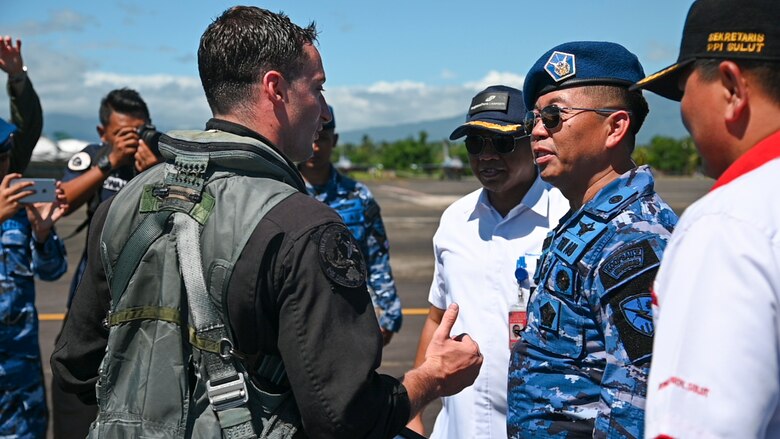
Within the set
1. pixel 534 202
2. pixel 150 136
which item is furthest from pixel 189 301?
pixel 150 136

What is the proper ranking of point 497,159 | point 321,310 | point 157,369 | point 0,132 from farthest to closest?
point 0,132
point 497,159
point 157,369
point 321,310

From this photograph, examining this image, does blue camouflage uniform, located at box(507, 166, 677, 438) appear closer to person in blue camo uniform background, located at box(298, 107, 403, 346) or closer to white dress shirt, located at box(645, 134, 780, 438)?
white dress shirt, located at box(645, 134, 780, 438)

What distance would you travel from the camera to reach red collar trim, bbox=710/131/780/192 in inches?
53.0

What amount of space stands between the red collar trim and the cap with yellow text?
16cm

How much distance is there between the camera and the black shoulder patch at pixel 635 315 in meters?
1.99

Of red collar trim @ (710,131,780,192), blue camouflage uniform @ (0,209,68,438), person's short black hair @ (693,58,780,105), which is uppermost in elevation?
person's short black hair @ (693,58,780,105)

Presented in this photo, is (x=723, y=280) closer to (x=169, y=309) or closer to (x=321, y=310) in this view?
(x=321, y=310)

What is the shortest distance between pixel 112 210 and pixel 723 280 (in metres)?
1.67

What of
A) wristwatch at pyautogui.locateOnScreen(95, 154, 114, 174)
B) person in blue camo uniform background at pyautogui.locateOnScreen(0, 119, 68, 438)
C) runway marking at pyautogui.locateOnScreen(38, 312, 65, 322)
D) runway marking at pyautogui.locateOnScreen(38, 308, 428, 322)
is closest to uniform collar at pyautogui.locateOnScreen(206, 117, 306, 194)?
person in blue camo uniform background at pyautogui.locateOnScreen(0, 119, 68, 438)

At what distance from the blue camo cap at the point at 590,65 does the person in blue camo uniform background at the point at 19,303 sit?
2.70 meters

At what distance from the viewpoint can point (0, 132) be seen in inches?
154

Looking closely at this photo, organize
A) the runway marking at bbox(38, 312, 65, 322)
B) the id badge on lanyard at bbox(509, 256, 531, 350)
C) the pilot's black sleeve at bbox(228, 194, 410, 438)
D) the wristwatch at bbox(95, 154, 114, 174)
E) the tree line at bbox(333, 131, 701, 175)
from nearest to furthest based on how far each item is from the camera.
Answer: the pilot's black sleeve at bbox(228, 194, 410, 438) < the id badge on lanyard at bbox(509, 256, 531, 350) < the wristwatch at bbox(95, 154, 114, 174) < the runway marking at bbox(38, 312, 65, 322) < the tree line at bbox(333, 131, 701, 175)

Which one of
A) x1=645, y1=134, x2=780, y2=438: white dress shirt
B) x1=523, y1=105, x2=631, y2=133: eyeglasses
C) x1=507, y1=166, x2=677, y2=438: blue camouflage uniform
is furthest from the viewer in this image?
x1=523, y1=105, x2=631, y2=133: eyeglasses

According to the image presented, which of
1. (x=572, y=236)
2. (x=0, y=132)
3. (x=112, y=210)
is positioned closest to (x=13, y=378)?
(x=0, y=132)
